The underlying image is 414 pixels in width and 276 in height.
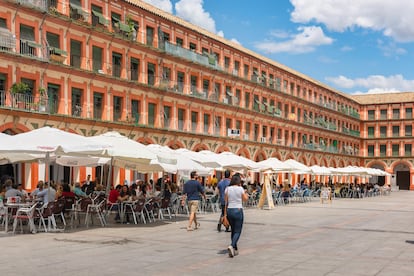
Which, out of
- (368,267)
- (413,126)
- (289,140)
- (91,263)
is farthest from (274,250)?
(413,126)

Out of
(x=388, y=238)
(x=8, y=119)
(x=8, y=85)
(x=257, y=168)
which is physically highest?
(x=8, y=85)

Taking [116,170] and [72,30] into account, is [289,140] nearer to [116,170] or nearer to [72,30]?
[116,170]

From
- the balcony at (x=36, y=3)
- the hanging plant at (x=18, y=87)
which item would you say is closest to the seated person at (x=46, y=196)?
the hanging plant at (x=18, y=87)

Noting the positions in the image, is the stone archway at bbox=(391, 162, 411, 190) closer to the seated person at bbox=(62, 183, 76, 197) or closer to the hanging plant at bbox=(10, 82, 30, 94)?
the hanging plant at bbox=(10, 82, 30, 94)

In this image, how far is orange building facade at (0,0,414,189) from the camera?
30.0 meters

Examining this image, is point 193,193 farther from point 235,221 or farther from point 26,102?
point 26,102

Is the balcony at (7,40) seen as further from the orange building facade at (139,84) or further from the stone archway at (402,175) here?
A: the stone archway at (402,175)

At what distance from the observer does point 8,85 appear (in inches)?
1146

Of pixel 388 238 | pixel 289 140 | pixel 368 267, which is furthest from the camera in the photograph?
pixel 289 140

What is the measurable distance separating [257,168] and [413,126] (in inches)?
2263

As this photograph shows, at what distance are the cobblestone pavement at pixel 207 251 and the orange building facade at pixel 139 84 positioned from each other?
52.7 ft

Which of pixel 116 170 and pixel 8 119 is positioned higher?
pixel 8 119

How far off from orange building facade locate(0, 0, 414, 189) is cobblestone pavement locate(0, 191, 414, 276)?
16062 mm

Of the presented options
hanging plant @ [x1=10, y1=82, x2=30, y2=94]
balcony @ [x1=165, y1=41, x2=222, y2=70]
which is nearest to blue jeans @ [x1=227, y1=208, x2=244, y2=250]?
hanging plant @ [x1=10, y1=82, x2=30, y2=94]
